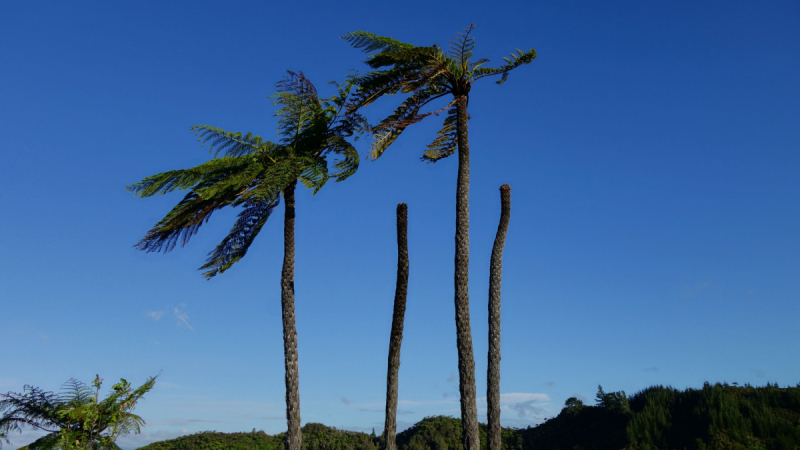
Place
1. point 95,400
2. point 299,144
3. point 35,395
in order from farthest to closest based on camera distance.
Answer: point 299,144, point 35,395, point 95,400

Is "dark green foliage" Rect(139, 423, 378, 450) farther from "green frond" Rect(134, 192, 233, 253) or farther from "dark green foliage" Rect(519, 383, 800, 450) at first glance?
"green frond" Rect(134, 192, 233, 253)

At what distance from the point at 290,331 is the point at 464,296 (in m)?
4.47

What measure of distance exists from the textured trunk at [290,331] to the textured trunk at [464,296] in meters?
4.03

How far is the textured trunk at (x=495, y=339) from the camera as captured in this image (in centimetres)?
1409

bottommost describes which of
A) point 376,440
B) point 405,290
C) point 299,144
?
point 376,440

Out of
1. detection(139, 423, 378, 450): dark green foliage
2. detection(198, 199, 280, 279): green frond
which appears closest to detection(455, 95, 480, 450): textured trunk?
detection(198, 199, 280, 279): green frond

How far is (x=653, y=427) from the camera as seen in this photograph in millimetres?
25906

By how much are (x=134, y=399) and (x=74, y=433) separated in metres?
1.17

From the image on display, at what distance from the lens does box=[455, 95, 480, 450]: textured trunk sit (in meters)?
12.8

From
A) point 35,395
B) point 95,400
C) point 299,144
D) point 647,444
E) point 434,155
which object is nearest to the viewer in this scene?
point 95,400

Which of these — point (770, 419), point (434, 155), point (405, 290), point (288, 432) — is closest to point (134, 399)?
point (288, 432)

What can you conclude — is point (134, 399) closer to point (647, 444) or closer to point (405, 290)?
point (405, 290)

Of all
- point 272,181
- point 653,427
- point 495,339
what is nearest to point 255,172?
point 272,181

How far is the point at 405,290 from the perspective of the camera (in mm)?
14711
